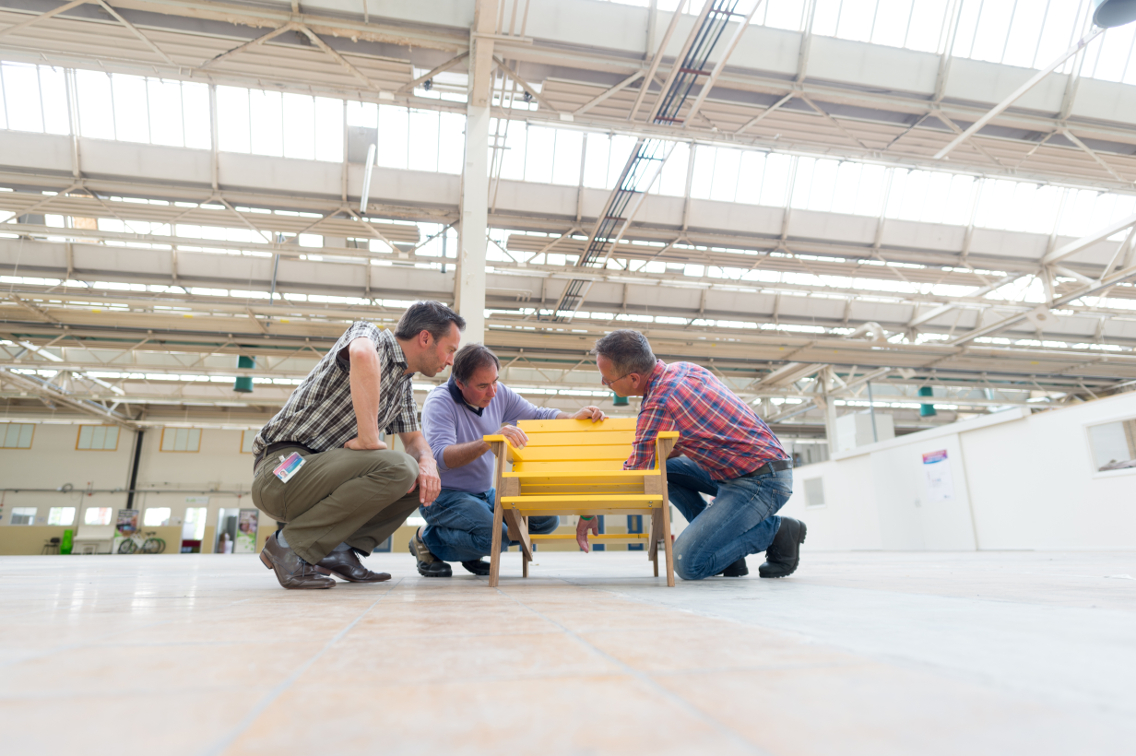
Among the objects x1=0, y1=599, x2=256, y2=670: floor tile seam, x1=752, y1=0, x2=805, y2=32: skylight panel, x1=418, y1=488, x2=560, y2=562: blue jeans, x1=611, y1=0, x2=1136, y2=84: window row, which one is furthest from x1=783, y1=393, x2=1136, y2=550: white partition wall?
x1=0, y1=599, x2=256, y2=670: floor tile seam

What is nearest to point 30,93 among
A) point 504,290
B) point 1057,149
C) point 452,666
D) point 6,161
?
point 6,161

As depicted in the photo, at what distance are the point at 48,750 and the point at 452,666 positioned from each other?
441 millimetres

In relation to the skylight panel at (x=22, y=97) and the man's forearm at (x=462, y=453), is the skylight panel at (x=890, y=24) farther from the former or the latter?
the skylight panel at (x=22, y=97)

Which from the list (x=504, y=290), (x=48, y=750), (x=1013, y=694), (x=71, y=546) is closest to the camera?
(x=48, y=750)

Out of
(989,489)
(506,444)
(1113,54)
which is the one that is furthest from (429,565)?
(1113,54)

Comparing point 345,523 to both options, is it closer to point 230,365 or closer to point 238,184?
point 238,184

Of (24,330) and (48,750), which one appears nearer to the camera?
(48,750)

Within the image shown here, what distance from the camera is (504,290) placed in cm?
1079

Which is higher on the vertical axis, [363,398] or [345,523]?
[363,398]

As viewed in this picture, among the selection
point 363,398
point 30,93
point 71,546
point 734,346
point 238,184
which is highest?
point 30,93

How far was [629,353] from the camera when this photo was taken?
281 cm

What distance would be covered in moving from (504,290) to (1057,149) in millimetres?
8123

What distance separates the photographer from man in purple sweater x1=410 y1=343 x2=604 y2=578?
313 centimetres

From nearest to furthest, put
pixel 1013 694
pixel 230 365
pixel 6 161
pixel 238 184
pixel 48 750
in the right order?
pixel 48 750 < pixel 1013 694 < pixel 6 161 < pixel 238 184 < pixel 230 365
